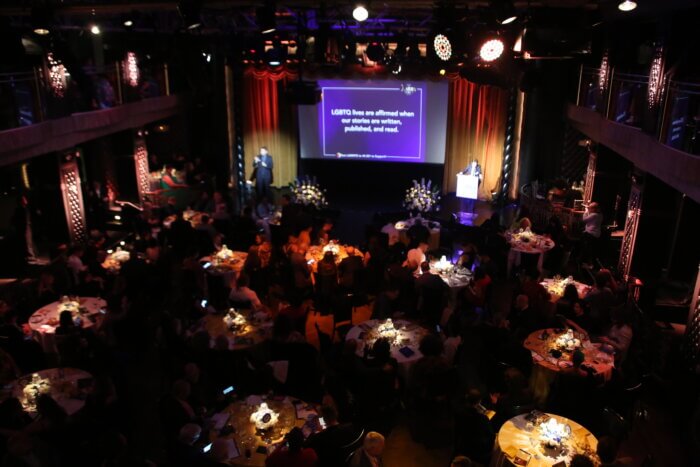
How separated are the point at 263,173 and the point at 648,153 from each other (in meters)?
9.57

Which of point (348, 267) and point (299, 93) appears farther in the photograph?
point (299, 93)

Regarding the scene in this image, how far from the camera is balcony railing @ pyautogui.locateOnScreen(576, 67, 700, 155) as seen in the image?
7023 millimetres

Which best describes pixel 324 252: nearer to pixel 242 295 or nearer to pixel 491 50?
pixel 242 295

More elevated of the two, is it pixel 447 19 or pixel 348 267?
pixel 447 19

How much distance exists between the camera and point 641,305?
8953 mm

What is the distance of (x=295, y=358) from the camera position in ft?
21.2

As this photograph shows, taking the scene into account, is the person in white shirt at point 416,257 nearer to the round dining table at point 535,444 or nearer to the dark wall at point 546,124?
the round dining table at point 535,444

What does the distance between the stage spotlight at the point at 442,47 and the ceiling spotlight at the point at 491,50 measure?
521mm

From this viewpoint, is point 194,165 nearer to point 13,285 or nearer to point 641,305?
point 13,285

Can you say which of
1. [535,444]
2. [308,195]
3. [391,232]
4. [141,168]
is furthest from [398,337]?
[141,168]

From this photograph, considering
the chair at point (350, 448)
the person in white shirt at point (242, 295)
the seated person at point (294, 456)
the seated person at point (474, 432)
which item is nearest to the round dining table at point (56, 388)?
the person in white shirt at point (242, 295)

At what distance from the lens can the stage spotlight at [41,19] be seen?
802 cm

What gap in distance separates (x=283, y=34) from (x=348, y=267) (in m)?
4.94

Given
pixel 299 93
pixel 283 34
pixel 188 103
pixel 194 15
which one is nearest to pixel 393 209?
pixel 299 93
